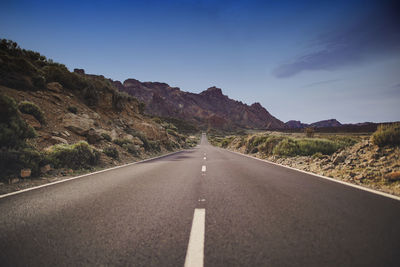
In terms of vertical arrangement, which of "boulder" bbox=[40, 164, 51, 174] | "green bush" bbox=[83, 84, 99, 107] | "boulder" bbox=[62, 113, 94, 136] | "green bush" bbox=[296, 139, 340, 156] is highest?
"green bush" bbox=[83, 84, 99, 107]

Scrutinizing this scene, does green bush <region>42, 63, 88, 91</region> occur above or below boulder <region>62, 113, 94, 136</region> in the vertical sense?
above

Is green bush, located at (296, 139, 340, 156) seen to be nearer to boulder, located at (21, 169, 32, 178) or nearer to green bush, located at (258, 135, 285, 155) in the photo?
green bush, located at (258, 135, 285, 155)

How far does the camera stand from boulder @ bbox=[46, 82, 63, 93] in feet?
47.1

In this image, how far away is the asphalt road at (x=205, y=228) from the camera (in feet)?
6.25

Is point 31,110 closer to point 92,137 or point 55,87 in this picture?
point 92,137

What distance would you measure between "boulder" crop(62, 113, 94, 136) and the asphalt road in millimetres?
8566

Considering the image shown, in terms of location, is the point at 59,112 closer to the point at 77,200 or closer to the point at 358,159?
the point at 77,200

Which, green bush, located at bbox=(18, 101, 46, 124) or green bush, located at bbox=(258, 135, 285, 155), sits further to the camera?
green bush, located at bbox=(258, 135, 285, 155)

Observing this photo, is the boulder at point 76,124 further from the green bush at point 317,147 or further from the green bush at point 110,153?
the green bush at point 317,147

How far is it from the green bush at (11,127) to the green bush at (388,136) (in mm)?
13710

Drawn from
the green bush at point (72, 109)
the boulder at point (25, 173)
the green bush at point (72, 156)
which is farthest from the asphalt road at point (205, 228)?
the green bush at point (72, 109)

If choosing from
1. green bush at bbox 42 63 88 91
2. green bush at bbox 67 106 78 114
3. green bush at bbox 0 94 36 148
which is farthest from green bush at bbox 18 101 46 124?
green bush at bbox 42 63 88 91

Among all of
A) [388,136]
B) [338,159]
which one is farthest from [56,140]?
[388,136]

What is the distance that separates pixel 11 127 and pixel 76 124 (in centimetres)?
556
